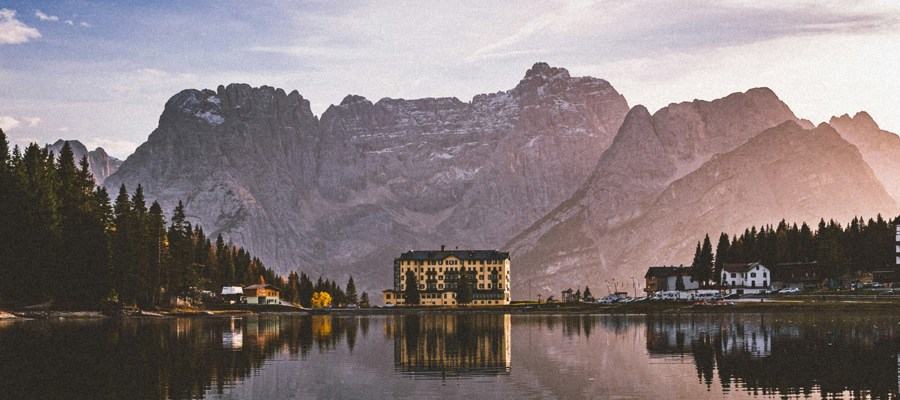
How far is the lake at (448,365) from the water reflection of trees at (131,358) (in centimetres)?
10

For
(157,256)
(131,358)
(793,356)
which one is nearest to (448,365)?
(131,358)

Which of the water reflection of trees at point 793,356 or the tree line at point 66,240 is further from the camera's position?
the tree line at point 66,240

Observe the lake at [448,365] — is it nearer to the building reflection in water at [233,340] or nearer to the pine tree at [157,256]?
the building reflection in water at [233,340]

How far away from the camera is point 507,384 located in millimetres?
60656

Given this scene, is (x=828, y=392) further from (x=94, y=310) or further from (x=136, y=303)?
(x=136, y=303)

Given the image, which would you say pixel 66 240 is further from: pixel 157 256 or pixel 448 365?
pixel 448 365

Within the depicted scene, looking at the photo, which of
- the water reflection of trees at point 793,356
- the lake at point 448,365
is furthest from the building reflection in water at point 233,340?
the water reflection of trees at point 793,356

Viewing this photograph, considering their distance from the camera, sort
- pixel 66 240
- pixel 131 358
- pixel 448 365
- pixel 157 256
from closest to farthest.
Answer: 1. pixel 448 365
2. pixel 131 358
3. pixel 66 240
4. pixel 157 256

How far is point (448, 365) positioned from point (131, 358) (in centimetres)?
2321

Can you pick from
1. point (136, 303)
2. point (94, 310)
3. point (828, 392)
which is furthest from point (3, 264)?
point (828, 392)

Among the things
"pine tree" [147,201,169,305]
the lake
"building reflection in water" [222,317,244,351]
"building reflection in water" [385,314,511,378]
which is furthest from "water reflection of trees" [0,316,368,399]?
"pine tree" [147,201,169,305]

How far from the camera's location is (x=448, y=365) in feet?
240

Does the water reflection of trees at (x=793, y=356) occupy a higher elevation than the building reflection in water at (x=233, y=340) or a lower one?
lower

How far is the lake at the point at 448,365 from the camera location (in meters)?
56.6
